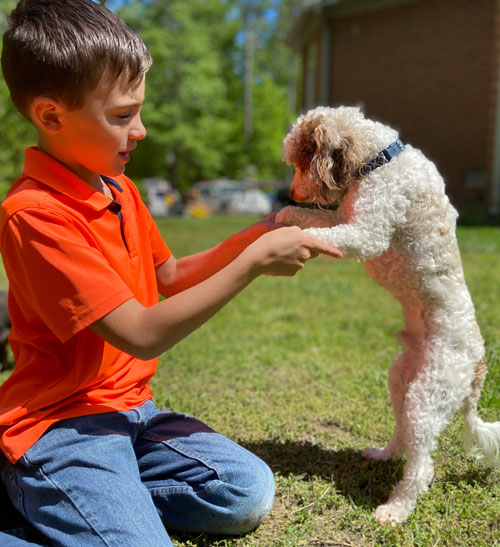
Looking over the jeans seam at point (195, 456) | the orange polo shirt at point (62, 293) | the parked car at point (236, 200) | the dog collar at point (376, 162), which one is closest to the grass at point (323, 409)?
the jeans seam at point (195, 456)

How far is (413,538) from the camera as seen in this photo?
2.30 meters

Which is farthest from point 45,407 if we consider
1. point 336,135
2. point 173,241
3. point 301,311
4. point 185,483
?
point 173,241

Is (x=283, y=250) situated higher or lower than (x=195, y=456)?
higher

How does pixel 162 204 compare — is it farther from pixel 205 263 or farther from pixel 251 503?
pixel 251 503

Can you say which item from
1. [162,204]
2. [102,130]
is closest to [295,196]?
[102,130]

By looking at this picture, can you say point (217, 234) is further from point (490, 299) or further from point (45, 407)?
point (45, 407)

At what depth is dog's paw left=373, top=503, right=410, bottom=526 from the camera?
238 cm

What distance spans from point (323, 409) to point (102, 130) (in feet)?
7.24

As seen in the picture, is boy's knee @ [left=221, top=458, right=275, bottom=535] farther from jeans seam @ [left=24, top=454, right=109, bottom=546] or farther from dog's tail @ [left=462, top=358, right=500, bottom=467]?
dog's tail @ [left=462, top=358, right=500, bottom=467]

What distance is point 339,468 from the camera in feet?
9.34

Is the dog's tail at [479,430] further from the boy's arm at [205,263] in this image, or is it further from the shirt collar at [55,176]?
the shirt collar at [55,176]

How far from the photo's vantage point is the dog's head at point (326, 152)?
236cm

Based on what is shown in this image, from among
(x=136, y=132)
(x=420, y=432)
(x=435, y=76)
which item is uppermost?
(x=435, y=76)

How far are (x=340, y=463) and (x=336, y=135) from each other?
1598 mm
